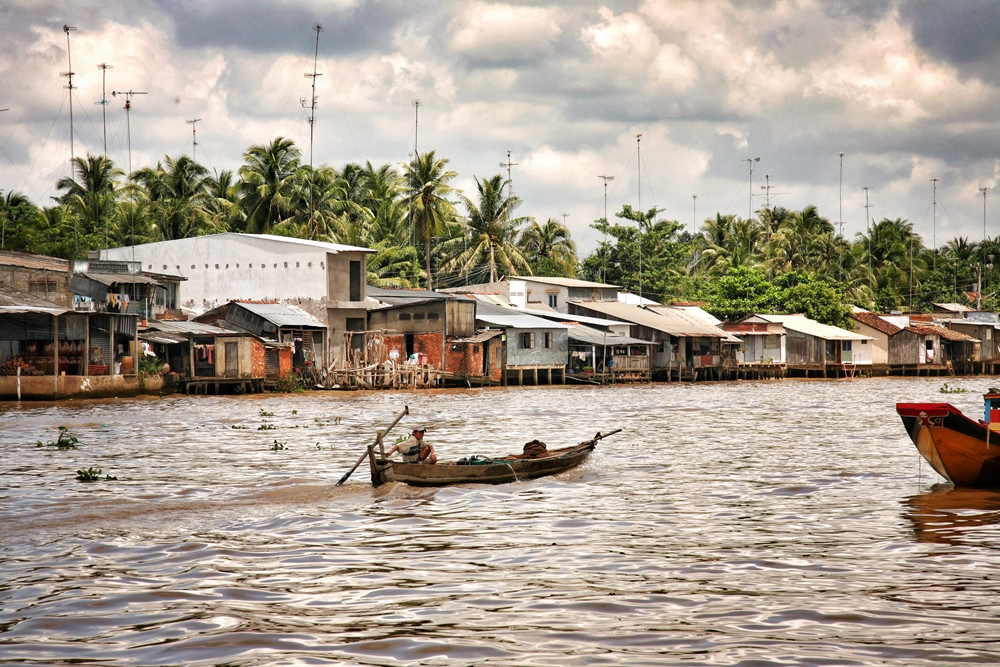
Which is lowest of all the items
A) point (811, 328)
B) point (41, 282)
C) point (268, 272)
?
point (811, 328)

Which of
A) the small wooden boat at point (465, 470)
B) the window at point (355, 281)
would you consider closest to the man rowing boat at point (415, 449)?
the small wooden boat at point (465, 470)

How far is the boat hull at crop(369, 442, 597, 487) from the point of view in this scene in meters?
17.1

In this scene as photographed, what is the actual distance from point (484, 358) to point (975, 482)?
36931 millimetres

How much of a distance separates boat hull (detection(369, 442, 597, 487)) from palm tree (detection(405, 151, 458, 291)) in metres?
48.7

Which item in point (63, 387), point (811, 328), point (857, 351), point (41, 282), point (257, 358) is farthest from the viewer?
point (857, 351)

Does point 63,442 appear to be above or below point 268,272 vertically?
below

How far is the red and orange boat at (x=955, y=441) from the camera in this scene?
16.6 metres

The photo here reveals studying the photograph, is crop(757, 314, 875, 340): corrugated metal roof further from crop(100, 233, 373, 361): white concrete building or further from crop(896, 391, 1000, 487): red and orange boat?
crop(896, 391, 1000, 487): red and orange boat

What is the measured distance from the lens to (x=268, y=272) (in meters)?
52.0

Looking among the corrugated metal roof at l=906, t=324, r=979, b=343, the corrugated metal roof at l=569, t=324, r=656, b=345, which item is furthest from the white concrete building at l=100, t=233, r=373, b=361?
the corrugated metal roof at l=906, t=324, r=979, b=343

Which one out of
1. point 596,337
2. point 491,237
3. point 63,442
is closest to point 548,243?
point 491,237

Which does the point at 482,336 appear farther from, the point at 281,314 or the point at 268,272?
the point at 268,272

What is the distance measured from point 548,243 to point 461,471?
208 ft

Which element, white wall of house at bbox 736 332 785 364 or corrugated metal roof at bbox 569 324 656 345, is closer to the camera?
corrugated metal roof at bbox 569 324 656 345
